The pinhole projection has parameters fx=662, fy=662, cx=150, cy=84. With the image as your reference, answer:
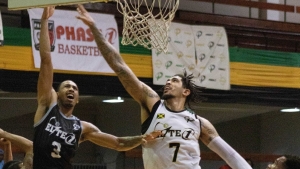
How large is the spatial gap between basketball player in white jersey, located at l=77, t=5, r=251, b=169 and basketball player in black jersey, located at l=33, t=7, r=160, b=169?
19 centimetres

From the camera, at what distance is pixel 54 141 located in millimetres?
5367

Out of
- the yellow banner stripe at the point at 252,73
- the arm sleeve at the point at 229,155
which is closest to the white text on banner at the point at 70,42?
the yellow banner stripe at the point at 252,73

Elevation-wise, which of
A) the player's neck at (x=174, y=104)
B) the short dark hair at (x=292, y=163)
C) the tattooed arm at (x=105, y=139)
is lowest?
the short dark hair at (x=292, y=163)

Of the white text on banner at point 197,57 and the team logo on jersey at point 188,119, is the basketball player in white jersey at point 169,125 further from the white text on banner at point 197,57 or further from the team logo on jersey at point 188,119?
the white text on banner at point 197,57

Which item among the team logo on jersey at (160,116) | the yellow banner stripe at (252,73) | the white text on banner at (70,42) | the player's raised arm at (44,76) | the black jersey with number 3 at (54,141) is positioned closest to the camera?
the black jersey with number 3 at (54,141)

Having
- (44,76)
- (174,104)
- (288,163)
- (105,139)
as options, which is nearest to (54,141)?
(44,76)

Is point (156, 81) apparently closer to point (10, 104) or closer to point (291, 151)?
point (10, 104)

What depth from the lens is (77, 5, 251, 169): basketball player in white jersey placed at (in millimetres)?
5734

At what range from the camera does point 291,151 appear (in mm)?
15367

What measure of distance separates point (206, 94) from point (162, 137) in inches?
240

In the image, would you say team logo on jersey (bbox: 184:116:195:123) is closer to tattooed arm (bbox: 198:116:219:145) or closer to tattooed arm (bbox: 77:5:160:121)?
tattooed arm (bbox: 198:116:219:145)

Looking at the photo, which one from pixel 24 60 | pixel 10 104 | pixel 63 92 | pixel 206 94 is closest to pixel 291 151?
pixel 206 94

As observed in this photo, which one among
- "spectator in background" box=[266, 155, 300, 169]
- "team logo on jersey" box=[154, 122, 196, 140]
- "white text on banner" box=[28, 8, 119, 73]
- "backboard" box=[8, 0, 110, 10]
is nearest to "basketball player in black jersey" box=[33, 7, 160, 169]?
"team logo on jersey" box=[154, 122, 196, 140]

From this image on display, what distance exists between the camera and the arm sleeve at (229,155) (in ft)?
19.2
